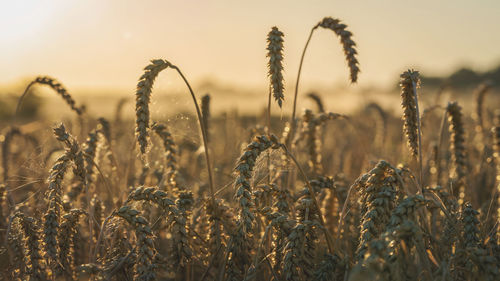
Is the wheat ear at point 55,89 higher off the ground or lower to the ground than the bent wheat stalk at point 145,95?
higher

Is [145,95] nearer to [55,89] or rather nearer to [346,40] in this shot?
[346,40]

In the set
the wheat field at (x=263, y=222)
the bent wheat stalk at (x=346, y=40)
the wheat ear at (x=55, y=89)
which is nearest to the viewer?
the wheat field at (x=263, y=222)

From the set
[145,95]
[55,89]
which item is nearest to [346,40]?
[145,95]

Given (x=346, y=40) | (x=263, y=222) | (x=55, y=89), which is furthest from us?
(x=55, y=89)

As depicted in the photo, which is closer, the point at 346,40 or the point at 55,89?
the point at 346,40

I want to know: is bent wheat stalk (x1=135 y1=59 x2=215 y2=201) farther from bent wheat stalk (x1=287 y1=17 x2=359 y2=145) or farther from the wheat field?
bent wheat stalk (x1=287 y1=17 x2=359 y2=145)

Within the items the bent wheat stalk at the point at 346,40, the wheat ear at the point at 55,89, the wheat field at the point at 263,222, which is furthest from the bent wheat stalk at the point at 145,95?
the wheat ear at the point at 55,89

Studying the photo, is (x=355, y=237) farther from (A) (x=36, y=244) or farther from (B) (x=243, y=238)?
(A) (x=36, y=244)

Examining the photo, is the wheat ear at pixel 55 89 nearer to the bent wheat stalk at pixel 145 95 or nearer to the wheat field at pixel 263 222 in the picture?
the wheat field at pixel 263 222

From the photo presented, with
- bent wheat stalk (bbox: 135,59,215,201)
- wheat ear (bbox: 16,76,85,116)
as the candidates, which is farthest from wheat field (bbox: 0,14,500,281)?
wheat ear (bbox: 16,76,85,116)

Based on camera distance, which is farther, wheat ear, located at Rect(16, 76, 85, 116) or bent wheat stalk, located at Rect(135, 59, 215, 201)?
wheat ear, located at Rect(16, 76, 85, 116)

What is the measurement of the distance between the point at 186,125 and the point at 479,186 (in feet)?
9.34

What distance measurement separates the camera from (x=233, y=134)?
20.9ft

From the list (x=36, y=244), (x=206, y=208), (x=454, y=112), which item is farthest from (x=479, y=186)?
(x=36, y=244)
